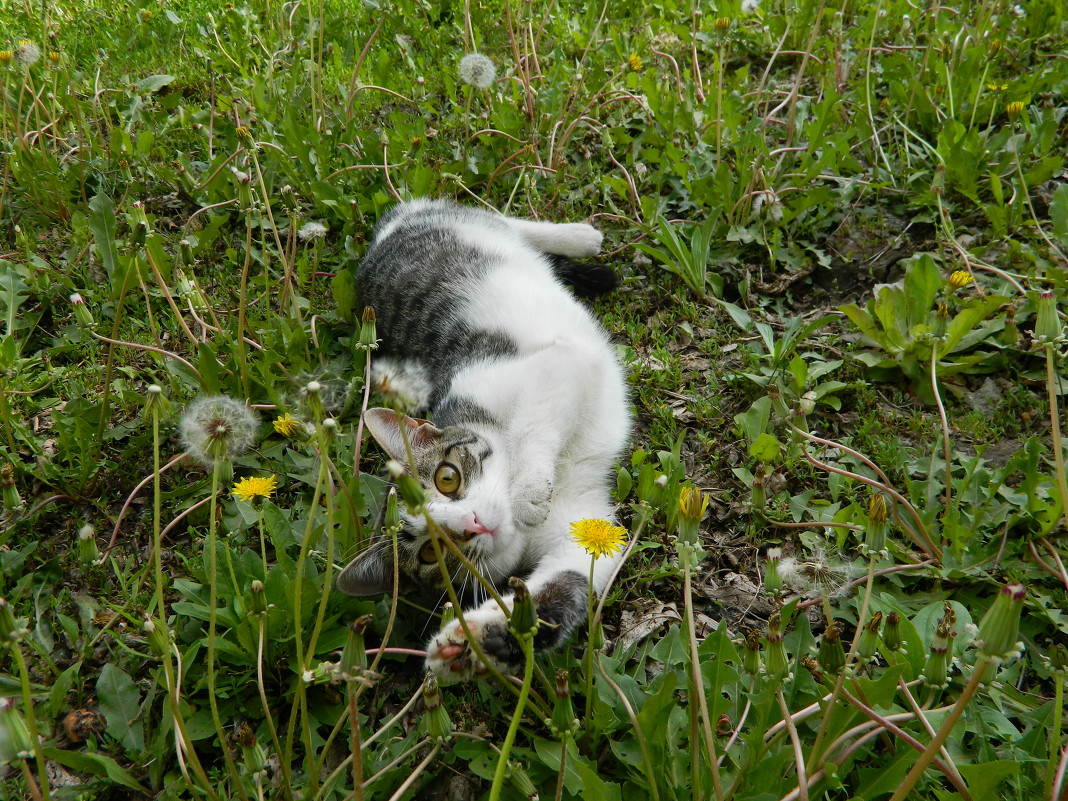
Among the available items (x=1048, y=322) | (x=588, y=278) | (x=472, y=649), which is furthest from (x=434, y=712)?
(x=588, y=278)

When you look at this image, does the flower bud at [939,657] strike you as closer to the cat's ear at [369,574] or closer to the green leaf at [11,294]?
the cat's ear at [369,574]

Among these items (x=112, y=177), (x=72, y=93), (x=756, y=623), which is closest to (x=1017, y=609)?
(x=756, y=623)

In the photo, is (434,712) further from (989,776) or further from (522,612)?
(989,776)

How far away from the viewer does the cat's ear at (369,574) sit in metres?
2.00

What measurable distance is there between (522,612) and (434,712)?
36 centimetres

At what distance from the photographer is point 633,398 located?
288cm

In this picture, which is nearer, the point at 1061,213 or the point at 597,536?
the point at 597,536

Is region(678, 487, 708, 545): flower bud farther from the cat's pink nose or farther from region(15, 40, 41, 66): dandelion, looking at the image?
region(15, 40, 41, 66): dandelion

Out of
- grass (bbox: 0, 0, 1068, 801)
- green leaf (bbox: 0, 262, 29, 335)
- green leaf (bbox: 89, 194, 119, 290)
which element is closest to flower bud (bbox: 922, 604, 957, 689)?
grass (bbox: 0, 0, 1068, 801)

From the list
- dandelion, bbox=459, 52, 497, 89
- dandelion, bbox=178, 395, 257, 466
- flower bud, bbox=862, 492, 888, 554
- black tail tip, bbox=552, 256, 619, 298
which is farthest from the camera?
dandelion, bbox=459, 52, 497, 89

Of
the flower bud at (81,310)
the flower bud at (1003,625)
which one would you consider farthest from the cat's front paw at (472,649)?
the flower bud at (81,310)

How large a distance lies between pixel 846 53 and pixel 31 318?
179 inches

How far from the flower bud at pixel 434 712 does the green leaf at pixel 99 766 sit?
0.89 metres

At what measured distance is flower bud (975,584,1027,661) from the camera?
3.29 ft
